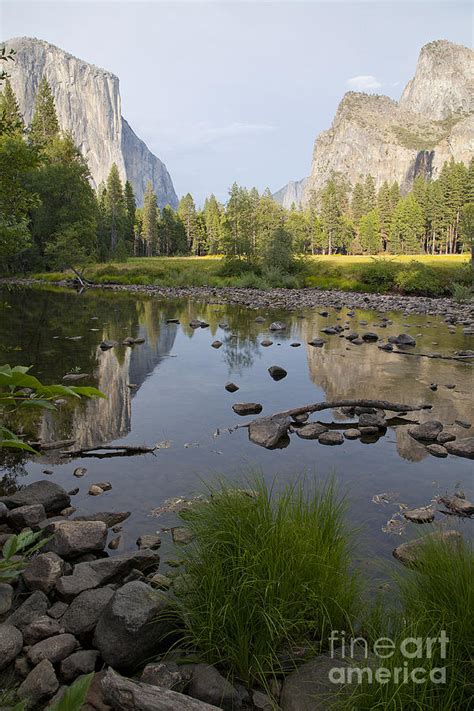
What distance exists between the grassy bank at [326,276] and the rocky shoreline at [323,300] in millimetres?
1488

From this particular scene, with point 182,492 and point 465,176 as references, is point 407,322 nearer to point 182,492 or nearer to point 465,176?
point 182,492

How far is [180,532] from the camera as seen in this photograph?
5.04 meters

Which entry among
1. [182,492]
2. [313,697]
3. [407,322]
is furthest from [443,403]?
[407,322]

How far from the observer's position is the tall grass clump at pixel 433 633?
2.62m

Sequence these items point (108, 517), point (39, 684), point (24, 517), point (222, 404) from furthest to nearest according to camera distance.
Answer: point (222, 404) → point (108, 517) → point (24, 517) → point (39, 684)

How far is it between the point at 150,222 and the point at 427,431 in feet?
331

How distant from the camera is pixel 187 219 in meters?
115

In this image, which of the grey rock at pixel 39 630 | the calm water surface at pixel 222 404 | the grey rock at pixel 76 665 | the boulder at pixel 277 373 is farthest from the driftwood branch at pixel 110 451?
the boulder at pixel 277 373

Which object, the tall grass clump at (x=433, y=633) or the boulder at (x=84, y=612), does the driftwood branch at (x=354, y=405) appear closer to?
the boulder at (x=84, y=612)

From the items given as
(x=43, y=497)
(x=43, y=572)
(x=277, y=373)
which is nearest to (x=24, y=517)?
(x=43, y=497)

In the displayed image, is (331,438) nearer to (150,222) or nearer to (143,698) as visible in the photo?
(143,698)

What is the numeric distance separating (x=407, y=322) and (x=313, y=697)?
2167cm

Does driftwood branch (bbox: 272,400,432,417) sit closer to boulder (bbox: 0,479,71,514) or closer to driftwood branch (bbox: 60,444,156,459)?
driftwood branch (bbox: 60,444,156,459)

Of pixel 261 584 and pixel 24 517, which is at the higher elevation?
pixel 261 584
